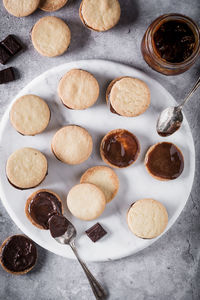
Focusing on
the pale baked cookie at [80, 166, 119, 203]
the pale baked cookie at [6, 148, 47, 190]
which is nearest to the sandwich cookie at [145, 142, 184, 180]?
A: the pale baked cookie at [80, 166, 119, 203]

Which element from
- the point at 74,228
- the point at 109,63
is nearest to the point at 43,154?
the point at 74,228

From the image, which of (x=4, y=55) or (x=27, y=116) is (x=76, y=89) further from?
(x=4, y=55)

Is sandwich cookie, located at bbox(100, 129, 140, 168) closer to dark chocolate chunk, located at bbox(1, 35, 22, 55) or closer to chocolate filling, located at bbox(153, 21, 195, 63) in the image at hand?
chocolate filling, located at bbox(153, 21, 195, 63)

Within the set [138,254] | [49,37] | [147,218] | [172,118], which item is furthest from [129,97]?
[138,254]

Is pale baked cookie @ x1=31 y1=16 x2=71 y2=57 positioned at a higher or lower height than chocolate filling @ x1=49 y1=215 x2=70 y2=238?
higher

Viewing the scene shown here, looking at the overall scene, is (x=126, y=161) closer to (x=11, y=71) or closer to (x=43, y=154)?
(x=43, y=154)
